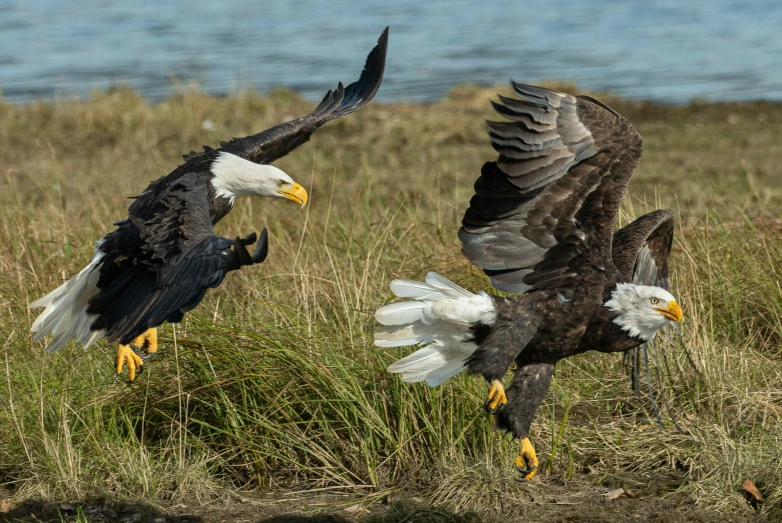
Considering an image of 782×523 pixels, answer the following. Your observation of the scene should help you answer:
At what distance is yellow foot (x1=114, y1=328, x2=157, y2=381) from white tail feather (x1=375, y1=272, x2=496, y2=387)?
0.96 meters

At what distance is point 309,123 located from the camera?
20.9ft

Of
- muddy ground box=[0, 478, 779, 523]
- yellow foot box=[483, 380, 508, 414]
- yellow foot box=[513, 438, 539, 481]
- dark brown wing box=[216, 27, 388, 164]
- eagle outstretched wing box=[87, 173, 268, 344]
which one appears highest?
dark brown wing box=[216, 27, 388, 164]

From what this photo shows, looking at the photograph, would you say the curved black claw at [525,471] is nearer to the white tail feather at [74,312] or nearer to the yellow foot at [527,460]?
the yellow foot at [527,460]

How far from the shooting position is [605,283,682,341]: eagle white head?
15.0 ft

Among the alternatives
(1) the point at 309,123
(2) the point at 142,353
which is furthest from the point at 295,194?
(2) the point at 142,353

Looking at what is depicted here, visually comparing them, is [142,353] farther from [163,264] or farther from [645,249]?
[645,249]

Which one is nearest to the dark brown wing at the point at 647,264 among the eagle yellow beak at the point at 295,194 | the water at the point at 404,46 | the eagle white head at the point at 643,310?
the eagle white head at the point at 643,310

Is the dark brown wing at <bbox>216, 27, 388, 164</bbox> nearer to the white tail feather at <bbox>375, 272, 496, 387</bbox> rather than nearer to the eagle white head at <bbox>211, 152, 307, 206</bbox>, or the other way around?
the eagle white head at <bbox>211, 152, 307, 206</bbox>

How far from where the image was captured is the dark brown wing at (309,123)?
6063 mm

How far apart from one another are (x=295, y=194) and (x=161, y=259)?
1364mm

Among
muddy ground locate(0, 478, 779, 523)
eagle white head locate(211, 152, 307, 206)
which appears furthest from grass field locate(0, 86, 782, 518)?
eagle white head locate(211, 152, 307, 206)

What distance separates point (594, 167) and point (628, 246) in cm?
74

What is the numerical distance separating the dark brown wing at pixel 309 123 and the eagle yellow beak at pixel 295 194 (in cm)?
38

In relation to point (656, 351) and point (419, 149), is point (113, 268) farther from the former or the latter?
point (419, 149)
